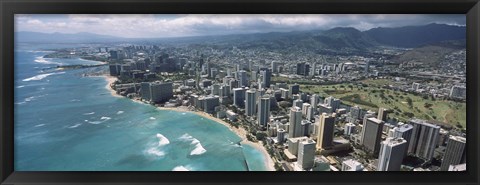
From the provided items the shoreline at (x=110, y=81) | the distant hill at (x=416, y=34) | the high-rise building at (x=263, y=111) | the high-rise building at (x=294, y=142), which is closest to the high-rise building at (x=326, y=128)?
the high-rise building at (x=294, y=142)

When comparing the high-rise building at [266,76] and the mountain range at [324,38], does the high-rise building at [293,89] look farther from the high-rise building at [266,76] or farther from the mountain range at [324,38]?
the mountain range at [324,38]

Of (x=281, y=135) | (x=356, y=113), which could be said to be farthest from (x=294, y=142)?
(x=356, y=113)

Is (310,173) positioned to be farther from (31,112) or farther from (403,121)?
(31,112)

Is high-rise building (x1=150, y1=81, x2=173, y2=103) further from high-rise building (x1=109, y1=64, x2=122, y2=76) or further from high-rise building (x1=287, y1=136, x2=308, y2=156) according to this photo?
high-rise building (x1=287, y1=136, x2=308, y2=156)

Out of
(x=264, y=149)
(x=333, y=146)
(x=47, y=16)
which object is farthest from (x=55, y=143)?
(x=333, y=146)

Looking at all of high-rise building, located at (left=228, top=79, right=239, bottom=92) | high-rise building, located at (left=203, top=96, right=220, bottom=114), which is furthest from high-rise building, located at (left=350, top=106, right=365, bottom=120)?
high-rise building, located at (left=203, top=96, right=220, bottom=114)

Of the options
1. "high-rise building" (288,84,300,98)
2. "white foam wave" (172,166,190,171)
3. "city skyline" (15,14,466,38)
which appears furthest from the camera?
"high-rise building" (288,84,300,98)
